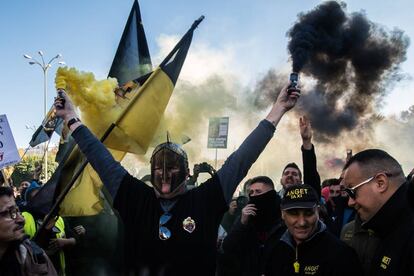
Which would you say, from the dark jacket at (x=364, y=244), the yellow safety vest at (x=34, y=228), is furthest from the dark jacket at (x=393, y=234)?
the yellow safety vest at (x=34, y=228)

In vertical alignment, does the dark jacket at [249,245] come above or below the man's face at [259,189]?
below

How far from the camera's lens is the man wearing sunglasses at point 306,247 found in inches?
119

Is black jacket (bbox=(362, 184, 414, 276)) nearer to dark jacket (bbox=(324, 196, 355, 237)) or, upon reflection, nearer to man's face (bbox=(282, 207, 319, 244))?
man's face (bbox=(282, 207, 319, 244))

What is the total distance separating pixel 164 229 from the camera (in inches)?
109

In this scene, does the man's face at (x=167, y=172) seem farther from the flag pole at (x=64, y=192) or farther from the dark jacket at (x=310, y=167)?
the dark jacket at (x=310, y=167)

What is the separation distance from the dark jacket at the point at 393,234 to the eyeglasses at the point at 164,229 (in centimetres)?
116

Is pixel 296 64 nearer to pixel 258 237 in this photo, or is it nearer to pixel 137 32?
pixel 137 32

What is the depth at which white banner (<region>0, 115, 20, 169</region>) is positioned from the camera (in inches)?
200

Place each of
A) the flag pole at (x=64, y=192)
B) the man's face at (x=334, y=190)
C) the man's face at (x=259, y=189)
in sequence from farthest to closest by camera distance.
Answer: the man's face at (x=334, y=190)
the man's face at (x=259, y=189)
the flag pole at (x=64, y=192)

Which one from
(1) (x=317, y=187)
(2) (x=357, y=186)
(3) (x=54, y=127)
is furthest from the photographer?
(3) (x=54, y=127)

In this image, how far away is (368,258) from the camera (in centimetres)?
292

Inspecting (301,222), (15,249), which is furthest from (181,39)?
(15,249)

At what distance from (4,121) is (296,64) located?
9.26m

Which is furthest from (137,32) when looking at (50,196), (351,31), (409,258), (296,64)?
(351,31)
